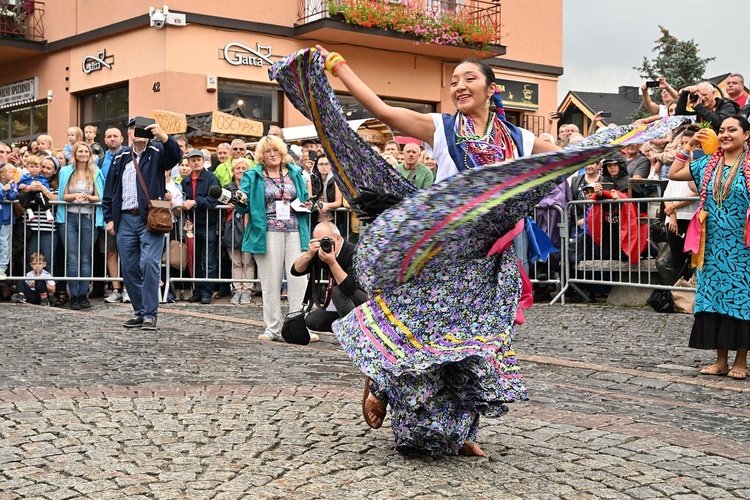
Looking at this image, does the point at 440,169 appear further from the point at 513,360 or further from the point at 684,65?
the point at 684,65

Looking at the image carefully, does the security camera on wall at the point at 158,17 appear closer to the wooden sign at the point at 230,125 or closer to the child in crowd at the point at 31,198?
the wooden sign at the point at 230,125

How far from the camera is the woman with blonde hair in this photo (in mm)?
13805

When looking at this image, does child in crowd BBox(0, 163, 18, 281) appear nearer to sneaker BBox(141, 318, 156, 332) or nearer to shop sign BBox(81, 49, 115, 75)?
sneaker BBox(141, 318, 156, 332)

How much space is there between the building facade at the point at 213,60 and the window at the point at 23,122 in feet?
0.11

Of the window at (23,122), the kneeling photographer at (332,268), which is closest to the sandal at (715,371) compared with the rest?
the kneeling photographer at (332,268)

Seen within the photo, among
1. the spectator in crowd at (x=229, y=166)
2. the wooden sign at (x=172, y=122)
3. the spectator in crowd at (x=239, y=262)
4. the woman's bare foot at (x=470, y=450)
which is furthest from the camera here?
the wooden sign at (x=172, y=122)

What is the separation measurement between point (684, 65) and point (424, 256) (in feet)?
141

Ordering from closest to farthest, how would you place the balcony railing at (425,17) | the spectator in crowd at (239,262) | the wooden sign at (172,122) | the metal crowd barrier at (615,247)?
the metal crowd barrier at (615,247) → the spectator in crowd at (239,262) → the wooden sign at (172,122) → the balcony railing at (425,17)

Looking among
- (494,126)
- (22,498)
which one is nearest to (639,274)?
(494,126)

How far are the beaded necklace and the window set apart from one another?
24.1m

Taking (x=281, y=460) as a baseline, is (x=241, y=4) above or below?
above

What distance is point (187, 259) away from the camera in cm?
1430

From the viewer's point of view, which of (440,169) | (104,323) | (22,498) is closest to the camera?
(22,498)

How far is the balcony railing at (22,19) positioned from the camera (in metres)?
27.2
